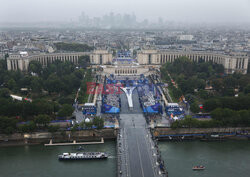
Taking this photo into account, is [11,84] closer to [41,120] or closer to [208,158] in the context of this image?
[41,120]

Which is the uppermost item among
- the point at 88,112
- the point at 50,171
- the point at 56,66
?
the point at 56,66

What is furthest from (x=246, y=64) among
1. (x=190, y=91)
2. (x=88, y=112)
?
(x=88, y=112)

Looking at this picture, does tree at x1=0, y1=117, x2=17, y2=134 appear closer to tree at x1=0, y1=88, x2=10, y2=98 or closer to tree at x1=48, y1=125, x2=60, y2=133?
tree at x1=48, y1=125, x2=60, y2=133

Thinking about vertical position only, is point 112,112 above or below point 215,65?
below

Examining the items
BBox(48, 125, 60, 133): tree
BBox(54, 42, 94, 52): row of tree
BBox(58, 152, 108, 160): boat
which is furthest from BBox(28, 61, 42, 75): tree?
BBox(58, 152, 108, 160): boat

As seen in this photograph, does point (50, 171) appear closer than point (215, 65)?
Yes

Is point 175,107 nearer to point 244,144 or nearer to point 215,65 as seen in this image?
point 244,144

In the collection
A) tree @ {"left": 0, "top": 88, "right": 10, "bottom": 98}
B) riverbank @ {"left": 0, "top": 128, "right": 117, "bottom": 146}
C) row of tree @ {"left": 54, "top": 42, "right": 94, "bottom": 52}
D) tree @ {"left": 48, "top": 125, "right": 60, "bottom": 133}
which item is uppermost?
row of tree @ {"left": 54, "top": 42, "right": 94, "bottom": 52}
